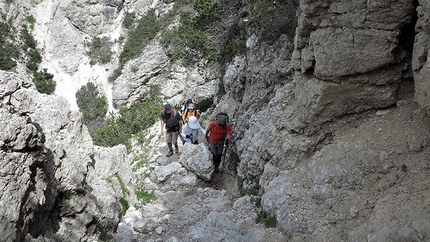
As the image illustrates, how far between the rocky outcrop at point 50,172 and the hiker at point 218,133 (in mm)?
2295

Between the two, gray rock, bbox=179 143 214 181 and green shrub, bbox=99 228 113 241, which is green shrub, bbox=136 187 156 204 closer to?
gray rock, bbox=179 143 214 181

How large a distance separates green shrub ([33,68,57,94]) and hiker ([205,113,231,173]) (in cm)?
3168

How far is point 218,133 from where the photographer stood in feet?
27.7

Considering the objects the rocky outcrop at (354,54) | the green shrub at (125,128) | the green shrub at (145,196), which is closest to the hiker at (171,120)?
the green shrub at (145,196)

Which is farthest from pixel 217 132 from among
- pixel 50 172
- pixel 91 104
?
pixel 91 104

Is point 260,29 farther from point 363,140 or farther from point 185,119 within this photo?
point 363,140

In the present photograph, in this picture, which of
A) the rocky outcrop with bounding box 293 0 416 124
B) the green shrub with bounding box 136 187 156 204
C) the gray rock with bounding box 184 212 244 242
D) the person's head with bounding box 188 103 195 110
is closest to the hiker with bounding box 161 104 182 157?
the person's head with bounding box 188 103 195 110

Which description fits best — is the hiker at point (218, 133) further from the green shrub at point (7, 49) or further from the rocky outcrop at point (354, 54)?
the green shrub at point (7, 49)

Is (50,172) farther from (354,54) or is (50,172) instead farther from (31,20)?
(31,20)

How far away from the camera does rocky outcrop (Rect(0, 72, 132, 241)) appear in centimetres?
403

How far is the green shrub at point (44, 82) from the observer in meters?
34.6

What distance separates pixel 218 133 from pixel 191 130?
1999 millimetres

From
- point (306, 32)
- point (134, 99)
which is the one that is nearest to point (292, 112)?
point (306, 32)

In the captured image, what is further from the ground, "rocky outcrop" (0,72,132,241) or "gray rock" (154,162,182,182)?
"rocky outcrop" (0,72,132,241)
